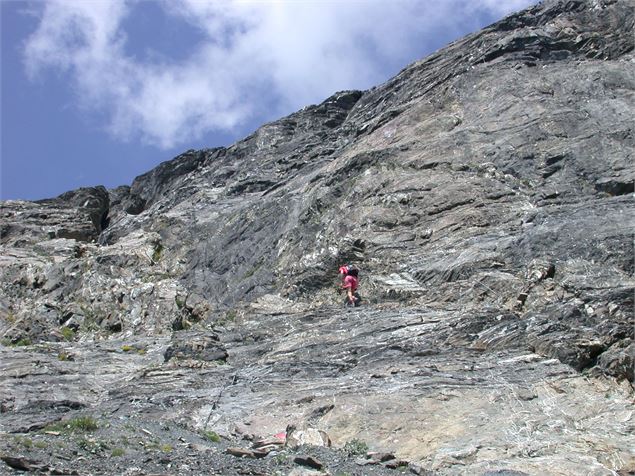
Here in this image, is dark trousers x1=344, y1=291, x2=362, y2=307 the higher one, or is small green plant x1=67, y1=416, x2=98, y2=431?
dark trousers x1=344, y1=291, x2=362, y2=307

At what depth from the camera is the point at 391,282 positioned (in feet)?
98.1

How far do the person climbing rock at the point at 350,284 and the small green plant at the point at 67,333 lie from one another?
34.5ft

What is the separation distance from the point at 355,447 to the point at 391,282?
10.7m

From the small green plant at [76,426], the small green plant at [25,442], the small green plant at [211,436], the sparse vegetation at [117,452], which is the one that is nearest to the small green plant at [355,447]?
the small green plant at [211,436]

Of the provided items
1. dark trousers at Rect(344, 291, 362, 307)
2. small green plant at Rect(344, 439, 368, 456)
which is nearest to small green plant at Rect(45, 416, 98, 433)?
small green plant at Rect(344, 439, 368, 456)

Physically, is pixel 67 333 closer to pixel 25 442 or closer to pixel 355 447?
pixel 25 442

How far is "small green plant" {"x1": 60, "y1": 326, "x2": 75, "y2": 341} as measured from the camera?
33844mm

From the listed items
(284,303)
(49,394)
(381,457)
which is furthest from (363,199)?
(381,457)

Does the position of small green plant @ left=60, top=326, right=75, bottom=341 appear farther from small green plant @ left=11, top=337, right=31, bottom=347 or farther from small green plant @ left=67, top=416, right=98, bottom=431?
small green plant @ left=67, top=416, right=98, bottom=431

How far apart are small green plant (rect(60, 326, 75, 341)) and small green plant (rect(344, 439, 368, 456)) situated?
16.8m

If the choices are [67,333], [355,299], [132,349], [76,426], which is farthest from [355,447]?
[67,333]

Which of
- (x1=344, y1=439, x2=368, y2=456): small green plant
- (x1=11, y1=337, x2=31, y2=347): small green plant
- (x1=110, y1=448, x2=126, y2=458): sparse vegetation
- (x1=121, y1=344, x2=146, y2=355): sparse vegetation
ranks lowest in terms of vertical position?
(x1=344, y1=439, x2=368, y2=456): small green plant

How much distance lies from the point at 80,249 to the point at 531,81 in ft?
75.6

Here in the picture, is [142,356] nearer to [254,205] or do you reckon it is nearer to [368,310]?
[368,310]
